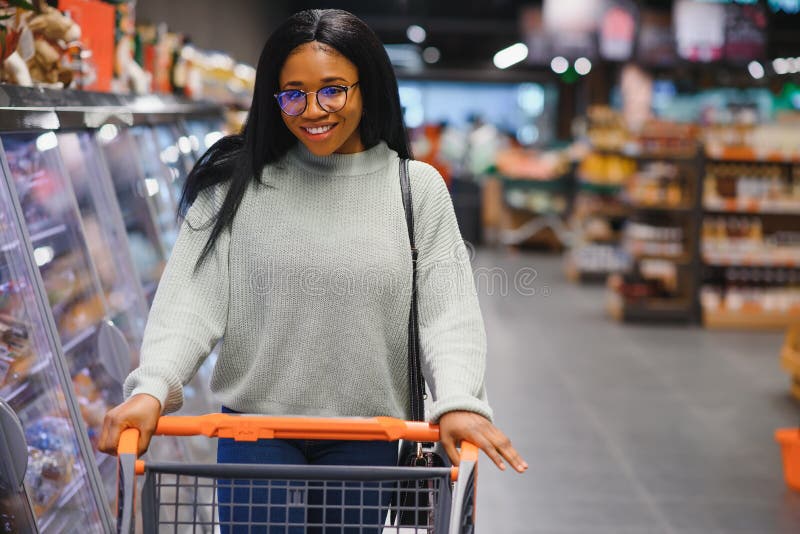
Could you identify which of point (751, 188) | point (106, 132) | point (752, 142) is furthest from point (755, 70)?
point (106, 132)

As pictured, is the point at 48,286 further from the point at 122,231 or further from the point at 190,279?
the point at 190,279

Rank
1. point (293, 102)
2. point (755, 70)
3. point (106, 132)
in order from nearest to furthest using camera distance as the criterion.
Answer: point (293, 102)
point (106, 132)
point (755, 70)

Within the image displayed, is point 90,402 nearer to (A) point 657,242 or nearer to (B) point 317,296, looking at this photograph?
(B) point 317,296

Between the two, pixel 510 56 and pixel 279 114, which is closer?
pixel 279 114

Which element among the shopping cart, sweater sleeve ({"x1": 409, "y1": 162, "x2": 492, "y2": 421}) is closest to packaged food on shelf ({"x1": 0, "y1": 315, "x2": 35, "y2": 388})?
the shopping cart

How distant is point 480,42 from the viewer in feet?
95.3

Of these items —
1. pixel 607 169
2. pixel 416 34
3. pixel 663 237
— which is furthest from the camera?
pixel 416 34

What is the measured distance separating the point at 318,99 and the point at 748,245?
336 inches

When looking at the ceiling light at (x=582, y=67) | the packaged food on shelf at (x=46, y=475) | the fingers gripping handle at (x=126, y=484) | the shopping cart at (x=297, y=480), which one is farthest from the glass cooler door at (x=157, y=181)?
the ceiling light at (x=582, y=67)

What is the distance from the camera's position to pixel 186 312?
2055 millimetres

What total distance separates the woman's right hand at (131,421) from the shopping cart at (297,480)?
17mm

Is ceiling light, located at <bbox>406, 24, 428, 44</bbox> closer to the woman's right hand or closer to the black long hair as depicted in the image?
the black long hair

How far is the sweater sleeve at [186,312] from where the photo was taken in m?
1.95

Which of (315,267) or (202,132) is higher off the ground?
(315,267)
